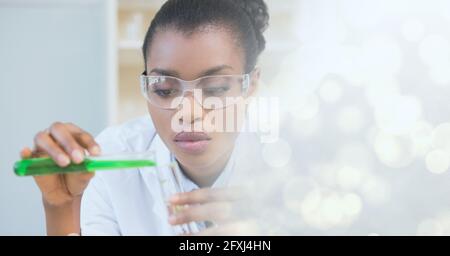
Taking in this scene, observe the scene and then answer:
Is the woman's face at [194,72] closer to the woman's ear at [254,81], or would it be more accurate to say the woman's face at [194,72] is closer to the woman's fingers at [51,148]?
the woman's ear at [254,81]

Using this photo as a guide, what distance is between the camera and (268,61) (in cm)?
106

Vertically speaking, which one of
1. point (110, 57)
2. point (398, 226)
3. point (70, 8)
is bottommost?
point (398, 226)

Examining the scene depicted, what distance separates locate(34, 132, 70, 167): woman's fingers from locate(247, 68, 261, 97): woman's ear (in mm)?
408

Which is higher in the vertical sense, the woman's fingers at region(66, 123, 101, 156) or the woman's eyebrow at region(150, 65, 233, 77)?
the woman's eyebrow at region(150, 65, 233, 77)

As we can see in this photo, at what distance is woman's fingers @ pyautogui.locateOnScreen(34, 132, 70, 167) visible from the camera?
766 mm

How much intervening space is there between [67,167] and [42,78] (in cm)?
54

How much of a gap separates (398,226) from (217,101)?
0.45 metres

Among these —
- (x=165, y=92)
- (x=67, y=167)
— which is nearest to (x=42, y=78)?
(x=165, y=92)

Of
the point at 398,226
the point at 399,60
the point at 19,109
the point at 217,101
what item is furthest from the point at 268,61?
the point at 19,109

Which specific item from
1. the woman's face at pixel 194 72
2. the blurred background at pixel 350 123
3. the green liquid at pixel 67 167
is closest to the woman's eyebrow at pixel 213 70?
the woman's face at pixel 194 72

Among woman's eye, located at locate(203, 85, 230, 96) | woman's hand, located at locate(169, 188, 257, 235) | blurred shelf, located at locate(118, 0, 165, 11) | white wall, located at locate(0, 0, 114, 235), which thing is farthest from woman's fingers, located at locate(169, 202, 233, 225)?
blurred shelf, located at locate(118, 0, 165, 11)

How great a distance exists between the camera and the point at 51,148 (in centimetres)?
78

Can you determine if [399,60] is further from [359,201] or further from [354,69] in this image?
[359,201]

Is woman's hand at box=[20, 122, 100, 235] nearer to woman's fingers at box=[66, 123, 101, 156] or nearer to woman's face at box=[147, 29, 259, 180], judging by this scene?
woman's fingers at box=[66, 123, 101, 156]
